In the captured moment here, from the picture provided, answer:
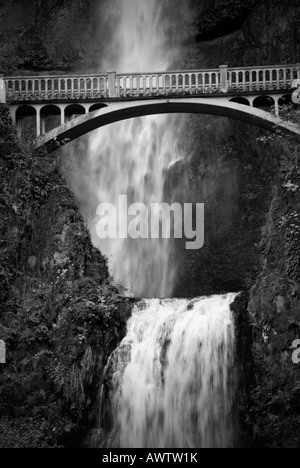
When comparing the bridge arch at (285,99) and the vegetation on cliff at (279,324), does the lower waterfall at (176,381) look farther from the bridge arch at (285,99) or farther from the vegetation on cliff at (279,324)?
the bridge arch at (285,99)

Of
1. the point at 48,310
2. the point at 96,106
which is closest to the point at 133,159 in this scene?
the point at 96,106

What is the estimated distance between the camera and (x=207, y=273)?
87.0 ft

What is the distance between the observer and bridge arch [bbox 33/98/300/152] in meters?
21.5

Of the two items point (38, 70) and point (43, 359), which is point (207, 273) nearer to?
point (43, 359)

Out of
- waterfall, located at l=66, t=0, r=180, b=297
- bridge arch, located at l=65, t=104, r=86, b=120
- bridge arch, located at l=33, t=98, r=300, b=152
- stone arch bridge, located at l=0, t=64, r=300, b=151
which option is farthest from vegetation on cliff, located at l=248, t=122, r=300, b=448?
waterfall, located at l=66, t=0, r=180, b=297

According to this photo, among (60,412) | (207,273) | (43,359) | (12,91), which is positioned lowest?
(60,412)

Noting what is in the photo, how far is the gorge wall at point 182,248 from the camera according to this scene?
16375 mm

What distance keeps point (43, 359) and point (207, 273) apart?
34.2 ft

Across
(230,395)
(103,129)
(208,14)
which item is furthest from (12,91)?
(230,395)

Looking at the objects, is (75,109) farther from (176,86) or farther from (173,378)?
(173,378)

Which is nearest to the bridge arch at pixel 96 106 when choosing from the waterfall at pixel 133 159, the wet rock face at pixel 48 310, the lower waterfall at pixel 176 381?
the wet rock face at pixel 48 310

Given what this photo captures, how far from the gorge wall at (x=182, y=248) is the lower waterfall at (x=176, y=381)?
49 cm
